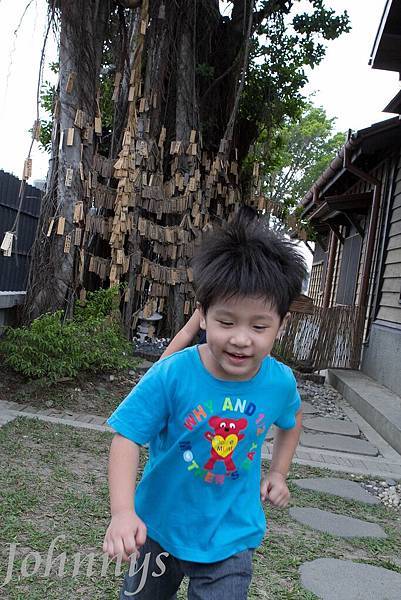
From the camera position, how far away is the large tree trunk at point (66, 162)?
23.0 feet

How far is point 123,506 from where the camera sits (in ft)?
4.96

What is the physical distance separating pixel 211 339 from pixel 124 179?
6.39m

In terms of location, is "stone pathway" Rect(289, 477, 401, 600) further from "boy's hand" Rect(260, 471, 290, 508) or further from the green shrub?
the green shrub

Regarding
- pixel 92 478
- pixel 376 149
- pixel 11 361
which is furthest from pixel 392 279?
pixel 92 478

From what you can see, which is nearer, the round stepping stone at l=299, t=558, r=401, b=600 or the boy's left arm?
the boy's left arm

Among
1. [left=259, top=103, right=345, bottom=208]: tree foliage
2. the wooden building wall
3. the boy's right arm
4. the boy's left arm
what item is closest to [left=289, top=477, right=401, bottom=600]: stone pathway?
the boy's left arm

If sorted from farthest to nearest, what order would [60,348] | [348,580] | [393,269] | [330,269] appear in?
[330,269]
[393,269]
[60,348]
[348,580]

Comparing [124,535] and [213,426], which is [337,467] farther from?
[124,535]

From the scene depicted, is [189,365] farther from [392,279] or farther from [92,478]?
[392,279]

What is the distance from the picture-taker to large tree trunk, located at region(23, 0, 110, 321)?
7.02 meters

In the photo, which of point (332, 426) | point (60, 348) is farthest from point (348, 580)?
point (60, 348)

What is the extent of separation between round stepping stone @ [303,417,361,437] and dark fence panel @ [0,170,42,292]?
12.1 ft

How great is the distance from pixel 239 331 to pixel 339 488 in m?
2.92

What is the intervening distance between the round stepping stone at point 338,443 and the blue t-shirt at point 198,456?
149 inches
